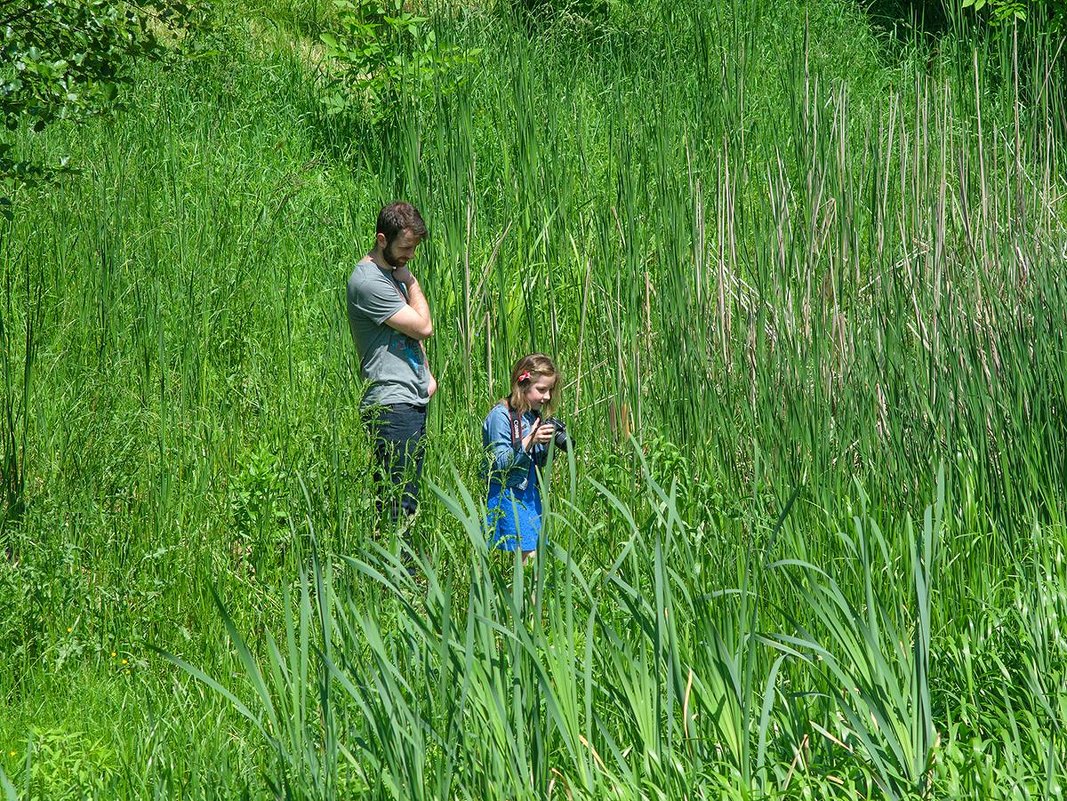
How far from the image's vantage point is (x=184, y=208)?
5.66 metres

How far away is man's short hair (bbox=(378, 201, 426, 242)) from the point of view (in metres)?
4.03

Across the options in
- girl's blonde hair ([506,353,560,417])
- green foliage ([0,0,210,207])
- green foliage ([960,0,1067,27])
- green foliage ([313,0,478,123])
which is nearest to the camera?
green foliage ([0,0,210,207])

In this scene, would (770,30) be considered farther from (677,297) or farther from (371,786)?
(371,786)

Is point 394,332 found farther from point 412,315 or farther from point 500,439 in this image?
point 500,439

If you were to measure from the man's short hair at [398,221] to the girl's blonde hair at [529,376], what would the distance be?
23.0 inches

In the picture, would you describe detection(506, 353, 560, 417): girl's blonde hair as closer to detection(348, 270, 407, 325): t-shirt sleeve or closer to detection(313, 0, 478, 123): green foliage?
detection(348, 270, 407, 325): t-shirt sleeve

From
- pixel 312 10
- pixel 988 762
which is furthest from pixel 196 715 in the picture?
pixel 312 10

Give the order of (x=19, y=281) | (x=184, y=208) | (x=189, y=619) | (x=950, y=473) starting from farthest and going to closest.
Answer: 1. (x=184, y=208)
2. (x=19, y=281)
3. (x=189, y=619)
4. (x=950, y=473)

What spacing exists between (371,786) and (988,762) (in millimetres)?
1105

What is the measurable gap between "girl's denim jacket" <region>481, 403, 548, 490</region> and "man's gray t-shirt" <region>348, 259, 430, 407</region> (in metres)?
0.33

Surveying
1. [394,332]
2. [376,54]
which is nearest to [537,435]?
[394,332]

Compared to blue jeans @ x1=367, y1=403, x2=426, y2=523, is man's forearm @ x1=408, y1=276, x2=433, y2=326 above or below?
above

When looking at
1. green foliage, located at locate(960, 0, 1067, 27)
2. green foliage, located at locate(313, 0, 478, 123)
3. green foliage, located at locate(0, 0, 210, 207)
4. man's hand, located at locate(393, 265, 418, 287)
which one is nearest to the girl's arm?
man's hand, located at locate(393, 265, 418, 287)

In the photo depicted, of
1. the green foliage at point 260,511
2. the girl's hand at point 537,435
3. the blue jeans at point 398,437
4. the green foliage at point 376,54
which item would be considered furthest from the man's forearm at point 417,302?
the green foliage at point 376,54
